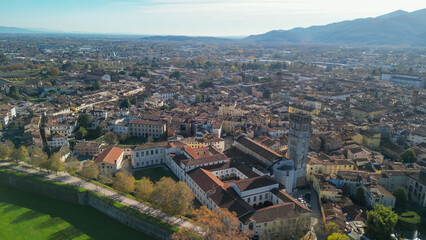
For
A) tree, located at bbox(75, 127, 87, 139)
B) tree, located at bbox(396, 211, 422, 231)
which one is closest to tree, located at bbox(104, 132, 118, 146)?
tree, located at bbox(75, 127, 87, 139)

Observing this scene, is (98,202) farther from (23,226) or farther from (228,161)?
(228,161)

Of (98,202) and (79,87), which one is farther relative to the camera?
(79,87)

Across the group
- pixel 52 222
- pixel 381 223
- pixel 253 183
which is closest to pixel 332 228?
pixel 381 223

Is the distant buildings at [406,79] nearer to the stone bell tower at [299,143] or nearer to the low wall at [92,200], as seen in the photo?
the stone bell tower at [299,143]

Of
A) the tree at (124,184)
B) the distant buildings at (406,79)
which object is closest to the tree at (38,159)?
the tree at (124,184)

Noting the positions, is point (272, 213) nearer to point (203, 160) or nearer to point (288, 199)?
point (288, 199)

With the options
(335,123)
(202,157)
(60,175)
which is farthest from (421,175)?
(60,175)
